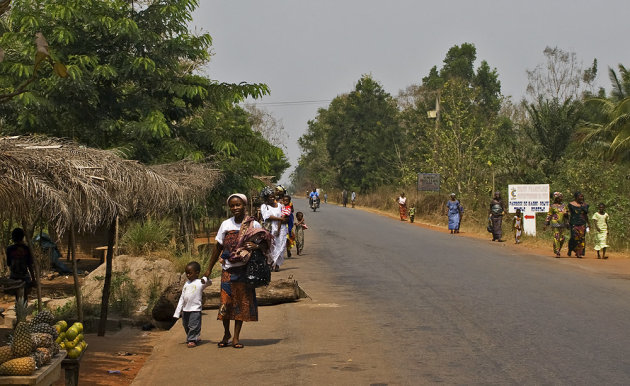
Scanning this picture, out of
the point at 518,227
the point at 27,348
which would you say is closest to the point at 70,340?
the point at 27,348

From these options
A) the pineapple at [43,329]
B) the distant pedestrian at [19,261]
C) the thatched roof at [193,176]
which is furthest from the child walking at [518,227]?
the pineapple at [43,329]

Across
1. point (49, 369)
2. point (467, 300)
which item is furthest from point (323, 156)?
point (49, 369)

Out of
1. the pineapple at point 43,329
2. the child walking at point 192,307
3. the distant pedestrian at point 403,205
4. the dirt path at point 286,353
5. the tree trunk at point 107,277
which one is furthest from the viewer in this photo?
the distant pedestrian at point 403,205

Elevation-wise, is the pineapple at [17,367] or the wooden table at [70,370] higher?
the pineapple at [17,367]

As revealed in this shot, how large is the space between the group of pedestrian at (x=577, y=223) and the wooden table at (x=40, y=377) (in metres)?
15.3

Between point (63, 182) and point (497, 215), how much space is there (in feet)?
65.4

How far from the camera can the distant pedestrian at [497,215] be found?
2597 centimetres

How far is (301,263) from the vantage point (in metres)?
18.8

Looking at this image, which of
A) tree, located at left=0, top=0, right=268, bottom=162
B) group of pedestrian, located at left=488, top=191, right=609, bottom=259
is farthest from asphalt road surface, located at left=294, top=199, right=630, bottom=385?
tree, located at left=0, top=0, right=268, bottom=162

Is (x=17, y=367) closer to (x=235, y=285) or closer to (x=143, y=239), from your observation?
(x=235, y=285)

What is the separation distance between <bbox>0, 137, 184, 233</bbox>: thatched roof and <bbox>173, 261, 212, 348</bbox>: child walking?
4.14 feet

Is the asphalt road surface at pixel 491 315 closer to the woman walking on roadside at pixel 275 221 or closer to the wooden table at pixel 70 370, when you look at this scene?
the woman walking on roadside at pixel 275 221

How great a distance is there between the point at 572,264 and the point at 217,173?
27.7ft

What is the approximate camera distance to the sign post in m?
27.2
